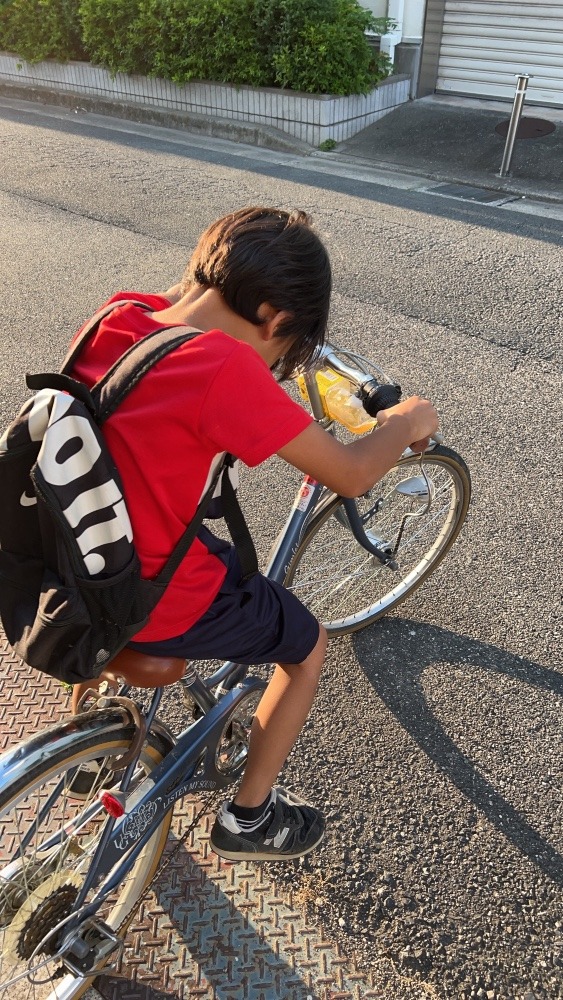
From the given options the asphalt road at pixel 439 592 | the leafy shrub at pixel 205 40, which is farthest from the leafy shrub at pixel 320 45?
the asphalt road at pixel 439 592

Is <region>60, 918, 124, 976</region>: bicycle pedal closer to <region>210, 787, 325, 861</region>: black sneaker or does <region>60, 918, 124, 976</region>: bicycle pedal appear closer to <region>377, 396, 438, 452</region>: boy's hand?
<region>210, 787, 325, 861</region>: black sneaker

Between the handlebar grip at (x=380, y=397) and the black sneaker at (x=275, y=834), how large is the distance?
3.73 ft

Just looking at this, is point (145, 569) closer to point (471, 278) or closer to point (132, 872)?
→ point (132, 872)

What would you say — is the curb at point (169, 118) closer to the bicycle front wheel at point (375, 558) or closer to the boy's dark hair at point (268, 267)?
the bicycle front wheel at point (375, 558)

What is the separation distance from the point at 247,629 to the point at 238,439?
590 mm

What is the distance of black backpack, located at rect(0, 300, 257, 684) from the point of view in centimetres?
140

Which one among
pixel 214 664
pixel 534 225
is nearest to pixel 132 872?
pixel 214 664

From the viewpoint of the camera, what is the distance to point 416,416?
1.98 metres

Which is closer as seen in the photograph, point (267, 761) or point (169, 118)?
point (267, 761)

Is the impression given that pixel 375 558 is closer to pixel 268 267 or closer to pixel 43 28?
pixel 268 267

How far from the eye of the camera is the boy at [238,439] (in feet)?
4.90

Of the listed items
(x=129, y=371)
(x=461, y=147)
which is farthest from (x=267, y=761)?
Result: (x=461, y=147)

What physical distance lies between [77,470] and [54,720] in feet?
5.33

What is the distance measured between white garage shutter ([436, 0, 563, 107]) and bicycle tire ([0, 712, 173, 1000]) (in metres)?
10.9
